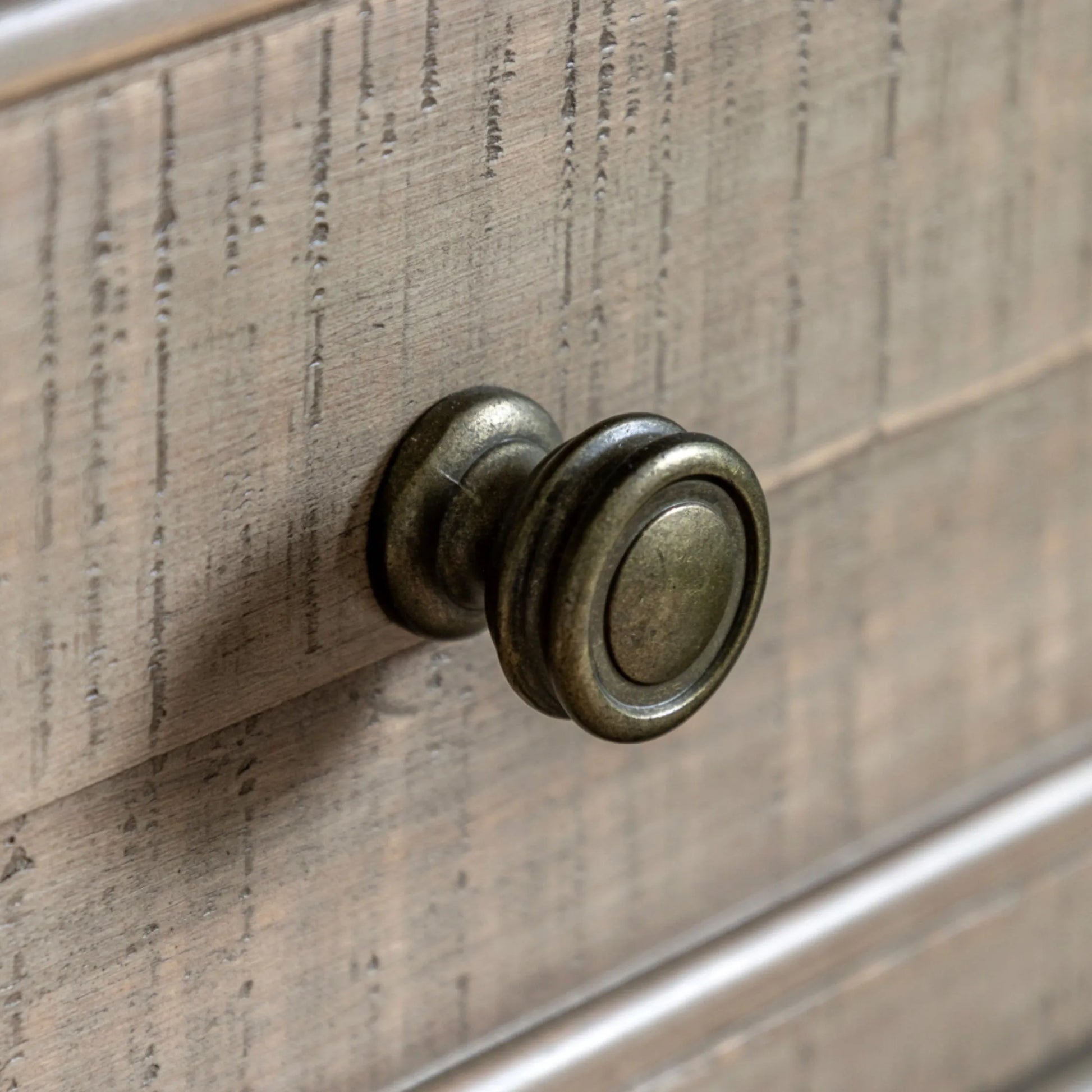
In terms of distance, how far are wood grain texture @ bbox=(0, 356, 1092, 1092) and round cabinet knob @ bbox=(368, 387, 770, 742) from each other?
3 centimetres

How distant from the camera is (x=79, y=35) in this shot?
183 mm

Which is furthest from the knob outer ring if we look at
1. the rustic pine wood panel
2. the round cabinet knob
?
the rustic pine wood panel

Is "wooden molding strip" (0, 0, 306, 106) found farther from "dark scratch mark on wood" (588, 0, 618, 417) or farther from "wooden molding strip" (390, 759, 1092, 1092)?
"wooden molding strip" (390, 759, 1092, 1092)

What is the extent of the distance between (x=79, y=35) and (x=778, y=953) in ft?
0.73

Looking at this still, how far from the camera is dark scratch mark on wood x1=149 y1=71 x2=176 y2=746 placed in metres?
0.19

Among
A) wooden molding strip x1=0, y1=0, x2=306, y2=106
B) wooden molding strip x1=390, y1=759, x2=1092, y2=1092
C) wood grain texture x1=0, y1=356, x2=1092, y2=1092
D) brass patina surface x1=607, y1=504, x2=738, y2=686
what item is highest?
wooden molding strip x1=0, y1=0, x2=306, y2=106

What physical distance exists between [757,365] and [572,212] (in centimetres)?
5

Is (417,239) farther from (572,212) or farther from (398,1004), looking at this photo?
(398,1004)

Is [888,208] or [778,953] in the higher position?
[888,208]

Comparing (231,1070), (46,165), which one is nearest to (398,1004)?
(231,1070)

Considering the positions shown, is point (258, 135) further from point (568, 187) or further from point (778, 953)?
point (778, 953)

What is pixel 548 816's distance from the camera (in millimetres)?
288

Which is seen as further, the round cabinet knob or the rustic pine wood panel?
the rustic pine wood panel

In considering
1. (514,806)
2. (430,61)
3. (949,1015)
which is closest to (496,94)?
(430,61)
